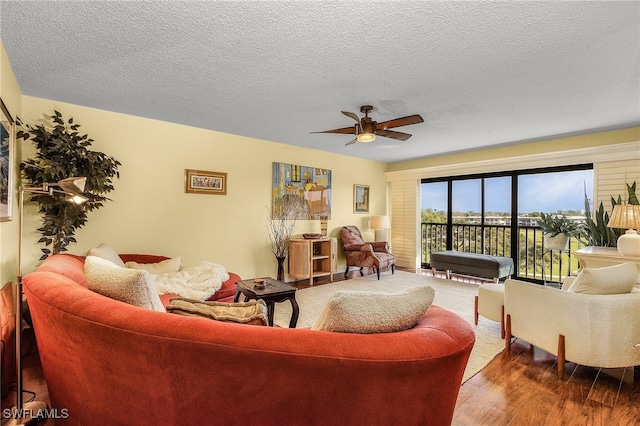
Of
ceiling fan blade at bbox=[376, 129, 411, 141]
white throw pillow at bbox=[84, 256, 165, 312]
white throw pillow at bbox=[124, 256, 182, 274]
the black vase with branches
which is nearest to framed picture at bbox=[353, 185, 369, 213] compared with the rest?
the black vase with branches

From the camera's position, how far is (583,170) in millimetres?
4598

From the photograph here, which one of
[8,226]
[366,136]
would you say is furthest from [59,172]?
→ [366,136]

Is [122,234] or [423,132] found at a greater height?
[423,132]

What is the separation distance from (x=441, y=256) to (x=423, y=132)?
2.33 metres

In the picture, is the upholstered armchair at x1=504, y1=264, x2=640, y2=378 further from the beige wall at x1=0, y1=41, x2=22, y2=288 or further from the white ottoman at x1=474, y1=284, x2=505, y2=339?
the beige wall at x1=0, y1=41, x2=22, y2=288

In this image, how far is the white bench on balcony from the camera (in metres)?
4.73

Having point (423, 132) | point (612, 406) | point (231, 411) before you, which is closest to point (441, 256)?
point (423, 132)

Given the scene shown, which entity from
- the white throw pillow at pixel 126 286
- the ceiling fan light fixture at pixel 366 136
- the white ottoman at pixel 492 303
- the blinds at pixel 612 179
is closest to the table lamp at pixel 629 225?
the white ottoman at pixel 492 303

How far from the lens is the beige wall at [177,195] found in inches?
136

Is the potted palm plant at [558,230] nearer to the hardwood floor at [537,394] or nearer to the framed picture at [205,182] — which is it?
the hardwood floor at [537,394]

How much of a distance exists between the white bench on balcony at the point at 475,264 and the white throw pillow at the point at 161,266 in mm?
4274

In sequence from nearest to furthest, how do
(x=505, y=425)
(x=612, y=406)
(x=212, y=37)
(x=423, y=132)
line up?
1. (x=505, y=425)
2. (x=612, y=406)
3. (x=212, y=37)
4. (x=423, y=132)

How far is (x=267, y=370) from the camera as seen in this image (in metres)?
0.92

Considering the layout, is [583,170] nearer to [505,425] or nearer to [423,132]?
[423,132]
